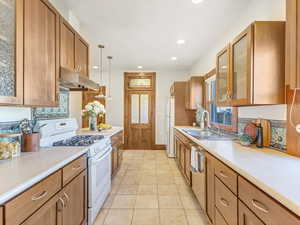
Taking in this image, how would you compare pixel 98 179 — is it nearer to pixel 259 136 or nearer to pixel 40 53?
pixel 40 53

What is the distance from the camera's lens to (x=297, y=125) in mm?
1527

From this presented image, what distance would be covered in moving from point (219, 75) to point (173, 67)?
351cm

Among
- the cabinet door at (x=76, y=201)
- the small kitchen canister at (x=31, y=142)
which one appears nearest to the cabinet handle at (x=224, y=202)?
the cabinet door at (x=76, y=201)

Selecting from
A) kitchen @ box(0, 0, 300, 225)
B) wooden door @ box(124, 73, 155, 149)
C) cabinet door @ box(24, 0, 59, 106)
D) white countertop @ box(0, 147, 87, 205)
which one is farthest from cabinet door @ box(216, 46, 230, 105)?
wooden door @ box(124, 73, 155, 149)

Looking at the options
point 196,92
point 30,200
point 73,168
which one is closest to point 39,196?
point 30,200

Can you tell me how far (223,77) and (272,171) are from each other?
152 cm

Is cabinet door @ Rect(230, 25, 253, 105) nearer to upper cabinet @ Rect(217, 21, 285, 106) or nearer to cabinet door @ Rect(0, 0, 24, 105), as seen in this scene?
upper cabinet @ Rect(217, 21, 285, 106)

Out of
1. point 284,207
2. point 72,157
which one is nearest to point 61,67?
point 72,157

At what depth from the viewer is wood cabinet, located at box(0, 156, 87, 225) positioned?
0.93 m

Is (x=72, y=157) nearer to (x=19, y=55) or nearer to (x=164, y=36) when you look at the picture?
(x=19, y=55)

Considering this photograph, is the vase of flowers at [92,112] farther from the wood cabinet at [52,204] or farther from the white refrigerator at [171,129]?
the white refrigerator at [171,129]

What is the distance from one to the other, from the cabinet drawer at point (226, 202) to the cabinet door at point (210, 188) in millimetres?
121

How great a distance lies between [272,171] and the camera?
45.9 inches

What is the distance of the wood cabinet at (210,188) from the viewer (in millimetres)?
1828
